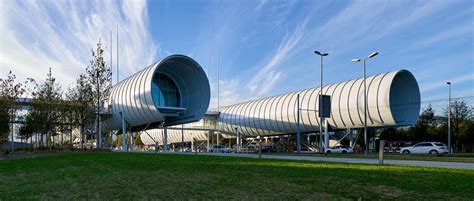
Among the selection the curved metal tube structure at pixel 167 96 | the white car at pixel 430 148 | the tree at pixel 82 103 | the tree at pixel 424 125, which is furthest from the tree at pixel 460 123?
the tree at pixel 82 103

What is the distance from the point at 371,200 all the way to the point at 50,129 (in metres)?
41.4

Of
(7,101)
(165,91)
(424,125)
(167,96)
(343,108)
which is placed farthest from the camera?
(424,125)

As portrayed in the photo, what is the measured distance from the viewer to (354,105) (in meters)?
53.4

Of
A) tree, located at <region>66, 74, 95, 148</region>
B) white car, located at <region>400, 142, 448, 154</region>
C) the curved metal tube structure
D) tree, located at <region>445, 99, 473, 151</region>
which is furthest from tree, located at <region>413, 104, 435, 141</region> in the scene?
tree, located at <region>66, 74, 95, 148</region>

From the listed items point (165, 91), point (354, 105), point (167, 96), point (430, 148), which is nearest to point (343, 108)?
point (354, 105)

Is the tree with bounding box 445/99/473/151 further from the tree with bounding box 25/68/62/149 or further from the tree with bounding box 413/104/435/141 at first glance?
the tree with bounding box 25/68/62/149

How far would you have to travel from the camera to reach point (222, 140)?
90.9 meters

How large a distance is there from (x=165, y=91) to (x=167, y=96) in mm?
746

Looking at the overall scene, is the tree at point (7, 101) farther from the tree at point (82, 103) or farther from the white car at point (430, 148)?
the white car at point (430, 148)

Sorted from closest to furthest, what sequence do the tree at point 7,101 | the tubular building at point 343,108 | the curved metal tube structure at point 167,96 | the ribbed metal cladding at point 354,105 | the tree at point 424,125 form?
the tree at point 7,101 < the ribbed metal cladding at point 354,105 < the tubular building at point 343,108 < the curved metal tube structure at point 167,96 < the tree at point 424,125

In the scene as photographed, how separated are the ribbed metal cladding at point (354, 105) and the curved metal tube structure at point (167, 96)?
15.7 metres

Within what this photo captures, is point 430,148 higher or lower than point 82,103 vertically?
lower

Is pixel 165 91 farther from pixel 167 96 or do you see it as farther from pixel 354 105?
pixel 354 105

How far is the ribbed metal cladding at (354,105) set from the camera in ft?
165
